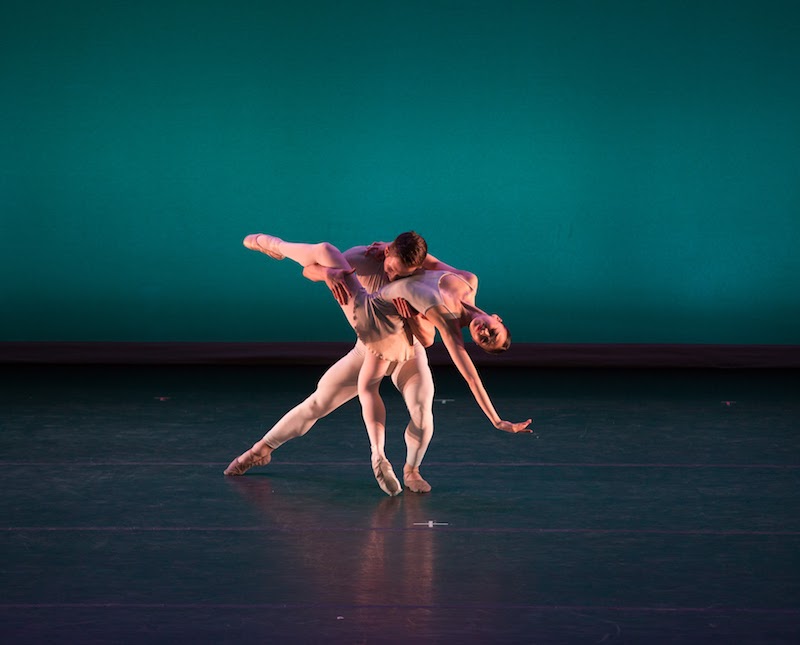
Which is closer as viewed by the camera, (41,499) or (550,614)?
(550,614)

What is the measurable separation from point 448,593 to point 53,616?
0.92 m

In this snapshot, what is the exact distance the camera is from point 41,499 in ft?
13.0

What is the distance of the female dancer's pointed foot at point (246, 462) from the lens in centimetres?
432

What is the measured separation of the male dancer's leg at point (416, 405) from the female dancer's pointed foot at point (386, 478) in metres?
0.09

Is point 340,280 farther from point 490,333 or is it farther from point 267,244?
point 490,333

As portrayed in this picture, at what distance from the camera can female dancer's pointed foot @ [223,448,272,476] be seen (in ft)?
14.2

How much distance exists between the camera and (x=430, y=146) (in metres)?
7.54

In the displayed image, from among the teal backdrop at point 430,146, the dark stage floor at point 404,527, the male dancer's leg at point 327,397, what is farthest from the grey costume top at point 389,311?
the teal backdrop at point 430,146

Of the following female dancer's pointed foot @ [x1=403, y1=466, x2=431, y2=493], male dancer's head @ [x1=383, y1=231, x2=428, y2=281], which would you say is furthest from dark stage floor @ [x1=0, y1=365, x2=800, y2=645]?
male dancer's head @ [x1=383, y1=231, x2=428, y2=281]

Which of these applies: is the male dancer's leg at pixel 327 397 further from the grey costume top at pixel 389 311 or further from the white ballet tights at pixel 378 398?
the grey costume top at pixel 389 311

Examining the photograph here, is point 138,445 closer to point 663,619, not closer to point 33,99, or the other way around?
point 663,619

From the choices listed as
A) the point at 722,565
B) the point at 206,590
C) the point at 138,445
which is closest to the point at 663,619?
the point at 722,565

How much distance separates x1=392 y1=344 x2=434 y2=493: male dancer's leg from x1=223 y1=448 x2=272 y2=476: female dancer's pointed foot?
1.77 ft

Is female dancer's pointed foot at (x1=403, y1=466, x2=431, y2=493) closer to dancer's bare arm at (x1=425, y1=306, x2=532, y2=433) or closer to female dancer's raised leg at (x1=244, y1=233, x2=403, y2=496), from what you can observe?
female dancer's raised leg at (x1=244, y1=233, x2=403, y2=496)
